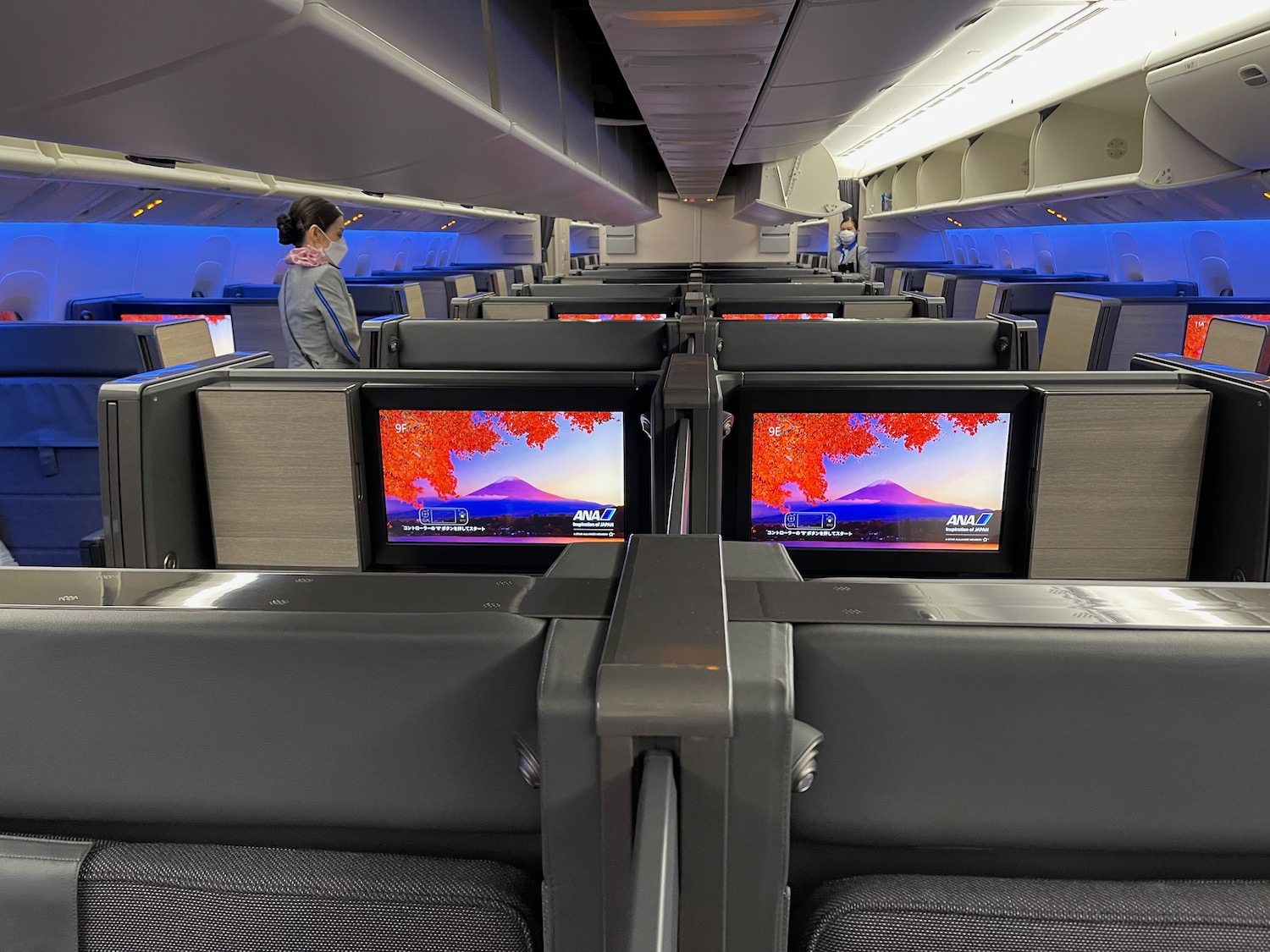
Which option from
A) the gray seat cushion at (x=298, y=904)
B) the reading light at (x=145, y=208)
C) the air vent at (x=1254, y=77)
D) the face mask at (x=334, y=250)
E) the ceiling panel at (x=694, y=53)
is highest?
the air vent at (x=1254, y=77)

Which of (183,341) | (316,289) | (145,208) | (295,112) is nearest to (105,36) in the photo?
(295,112)

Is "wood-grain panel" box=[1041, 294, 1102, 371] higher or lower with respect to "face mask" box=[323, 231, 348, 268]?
lower

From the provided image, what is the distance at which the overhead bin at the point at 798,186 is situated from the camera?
1123 centimetres

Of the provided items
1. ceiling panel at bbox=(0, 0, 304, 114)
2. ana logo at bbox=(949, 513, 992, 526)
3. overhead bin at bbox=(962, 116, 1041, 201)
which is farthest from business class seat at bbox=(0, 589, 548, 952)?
overhead bin at bbox=(962, 116, 1041, 201)

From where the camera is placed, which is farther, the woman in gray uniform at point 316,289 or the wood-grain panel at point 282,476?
the woman in gray uniform at point 316,289

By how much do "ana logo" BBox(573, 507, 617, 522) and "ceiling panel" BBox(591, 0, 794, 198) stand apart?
1134mm

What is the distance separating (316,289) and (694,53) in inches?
88.0

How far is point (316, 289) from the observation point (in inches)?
162

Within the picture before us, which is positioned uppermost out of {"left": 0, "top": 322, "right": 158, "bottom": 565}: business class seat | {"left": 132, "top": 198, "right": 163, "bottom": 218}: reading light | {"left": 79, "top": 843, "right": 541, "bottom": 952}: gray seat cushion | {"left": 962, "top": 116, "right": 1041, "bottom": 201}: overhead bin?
{"left": 962, "top": 116, "right": 1041, "bottom": 201}: overhead bin

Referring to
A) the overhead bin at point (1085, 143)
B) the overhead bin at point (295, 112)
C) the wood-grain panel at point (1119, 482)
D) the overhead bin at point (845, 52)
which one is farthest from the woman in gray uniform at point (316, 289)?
the overhead bin at point (1085, 143)

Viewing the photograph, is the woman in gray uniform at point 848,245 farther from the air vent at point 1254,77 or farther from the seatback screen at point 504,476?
the seatback screen at point 504,476

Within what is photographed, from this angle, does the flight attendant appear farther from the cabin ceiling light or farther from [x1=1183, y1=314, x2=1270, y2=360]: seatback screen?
[x1=1183, y1=314, x2=1270, y2=360]: seatback screen

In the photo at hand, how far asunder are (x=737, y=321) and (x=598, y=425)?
3.89ft

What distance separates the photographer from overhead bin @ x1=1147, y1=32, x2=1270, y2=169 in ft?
11.6
